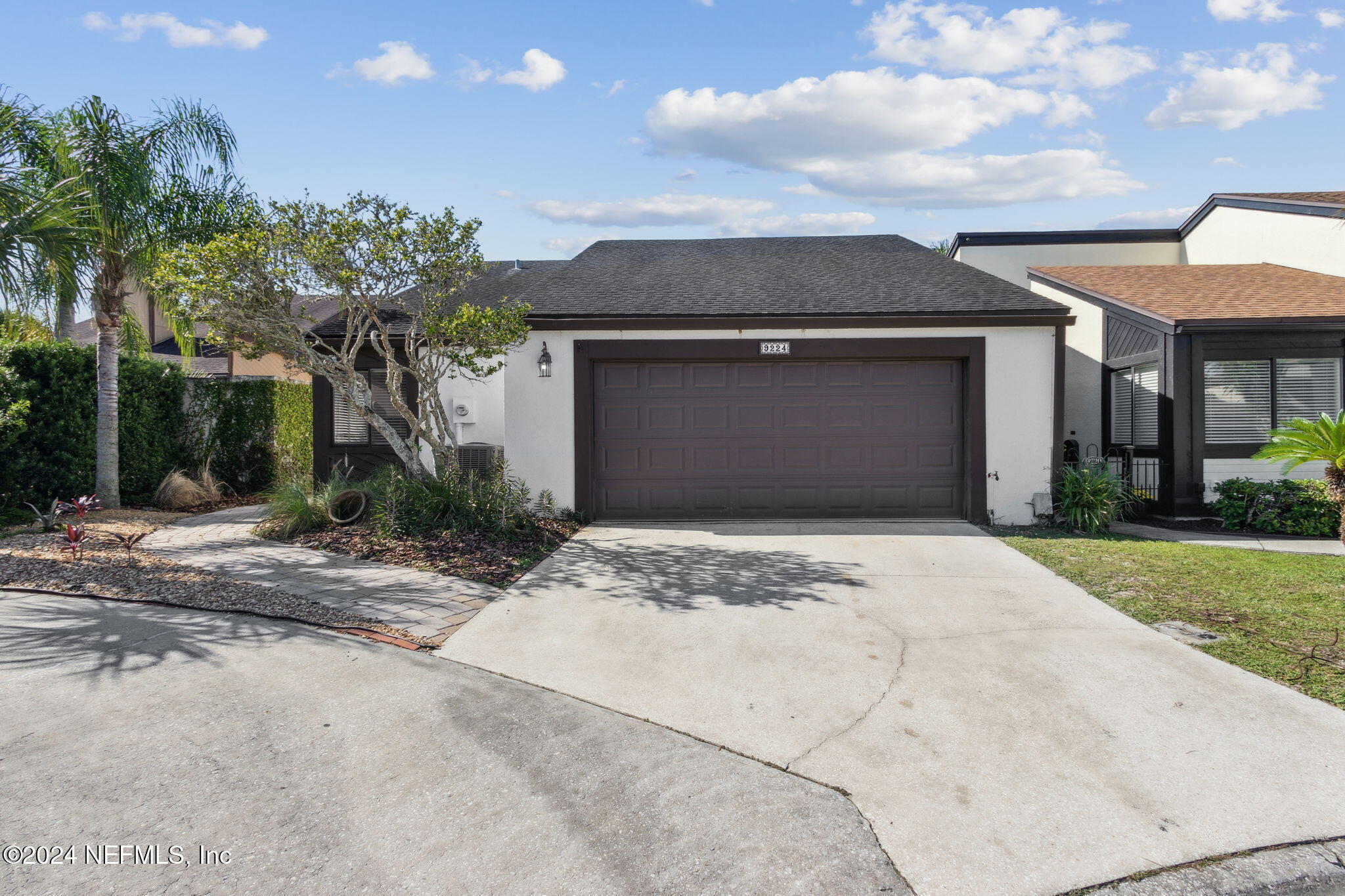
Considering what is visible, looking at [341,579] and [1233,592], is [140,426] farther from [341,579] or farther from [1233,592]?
[1233,592]

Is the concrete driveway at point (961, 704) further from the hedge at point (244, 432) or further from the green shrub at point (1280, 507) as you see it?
the hedge at point (244, 432)

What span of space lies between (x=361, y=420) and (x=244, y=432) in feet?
10.3

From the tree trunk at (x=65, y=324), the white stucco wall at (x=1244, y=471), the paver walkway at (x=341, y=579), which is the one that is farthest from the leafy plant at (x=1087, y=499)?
the tree trunk at (x=65, y=324)

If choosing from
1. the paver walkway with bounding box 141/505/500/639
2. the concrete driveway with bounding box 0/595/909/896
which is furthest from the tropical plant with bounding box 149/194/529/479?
the concrete driveway with bounding box 0/595/909/896

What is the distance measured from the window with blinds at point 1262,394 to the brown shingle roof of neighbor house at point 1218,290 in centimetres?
76

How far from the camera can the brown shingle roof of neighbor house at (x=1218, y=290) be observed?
31.9 ft

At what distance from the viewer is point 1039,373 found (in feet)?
31.9

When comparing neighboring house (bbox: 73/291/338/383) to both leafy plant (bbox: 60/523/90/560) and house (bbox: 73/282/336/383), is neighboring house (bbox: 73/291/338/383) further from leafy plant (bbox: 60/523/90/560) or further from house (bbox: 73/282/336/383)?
leafy plant (bbox: 60/523/90/560)

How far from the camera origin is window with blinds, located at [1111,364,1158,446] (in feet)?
34.8

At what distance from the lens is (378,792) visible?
10.2 ft

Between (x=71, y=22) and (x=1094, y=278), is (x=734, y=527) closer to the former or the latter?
(x=1094, y=278)

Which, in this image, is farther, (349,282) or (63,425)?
(63,425)

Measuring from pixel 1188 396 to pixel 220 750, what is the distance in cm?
1138

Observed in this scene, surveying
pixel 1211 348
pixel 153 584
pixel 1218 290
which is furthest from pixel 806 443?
pixel 153 584
